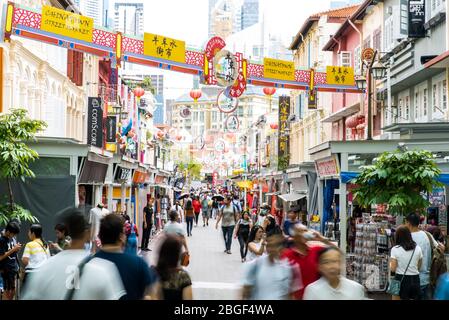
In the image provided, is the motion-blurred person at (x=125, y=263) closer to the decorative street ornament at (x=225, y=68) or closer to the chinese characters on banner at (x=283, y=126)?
the decorative street ornament at (x=225, y=68)

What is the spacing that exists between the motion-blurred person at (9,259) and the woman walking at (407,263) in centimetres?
592

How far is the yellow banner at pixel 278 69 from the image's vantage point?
2534cm

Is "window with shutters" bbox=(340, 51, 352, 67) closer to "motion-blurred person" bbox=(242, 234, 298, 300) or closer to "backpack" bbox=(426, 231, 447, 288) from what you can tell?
"backpack" bbox=(426, 231, 447, 288)

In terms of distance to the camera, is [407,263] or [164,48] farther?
[164,48]

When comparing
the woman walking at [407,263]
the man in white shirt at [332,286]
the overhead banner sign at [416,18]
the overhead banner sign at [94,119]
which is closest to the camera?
the man in white shirt at [332,286]

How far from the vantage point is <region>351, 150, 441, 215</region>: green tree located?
16.5 metres

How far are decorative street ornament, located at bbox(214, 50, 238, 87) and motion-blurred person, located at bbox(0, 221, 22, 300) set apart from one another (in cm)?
1158

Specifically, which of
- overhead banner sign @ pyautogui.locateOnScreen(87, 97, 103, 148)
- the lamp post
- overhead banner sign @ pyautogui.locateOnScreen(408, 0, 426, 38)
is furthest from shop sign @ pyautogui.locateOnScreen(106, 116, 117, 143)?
overhead banner sign @ pyautogui.locateOnScreen(408, 0, 426, 38)

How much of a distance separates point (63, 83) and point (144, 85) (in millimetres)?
30938

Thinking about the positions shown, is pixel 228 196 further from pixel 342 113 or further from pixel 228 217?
pixel 342 113

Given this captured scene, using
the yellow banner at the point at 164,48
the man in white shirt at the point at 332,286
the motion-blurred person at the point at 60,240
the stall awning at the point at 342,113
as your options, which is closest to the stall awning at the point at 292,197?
the stall awning at the point at 342,113

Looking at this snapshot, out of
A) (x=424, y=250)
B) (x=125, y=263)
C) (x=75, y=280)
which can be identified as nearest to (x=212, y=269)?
(x=424, y=250)

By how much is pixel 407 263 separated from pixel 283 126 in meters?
40.7

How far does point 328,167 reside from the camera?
66.2ft
